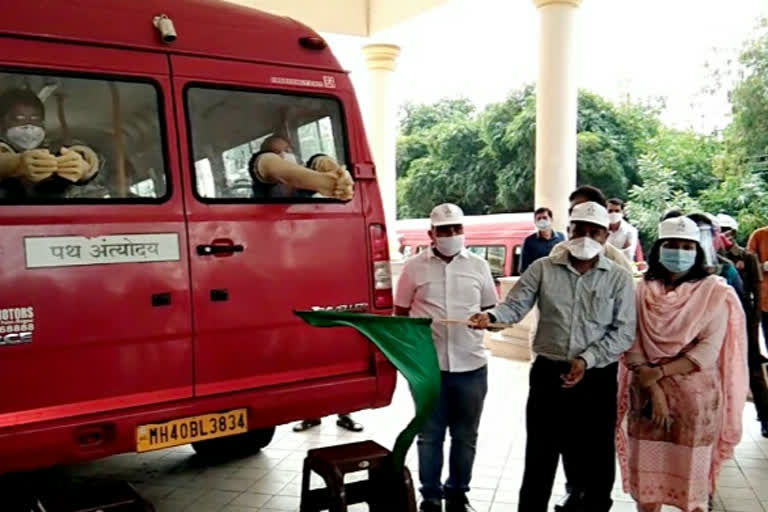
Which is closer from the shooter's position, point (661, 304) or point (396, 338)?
point (396, 338)

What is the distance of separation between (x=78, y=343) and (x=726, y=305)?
2.87m

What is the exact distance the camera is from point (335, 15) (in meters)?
9.46

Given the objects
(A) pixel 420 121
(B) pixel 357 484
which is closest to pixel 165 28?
(B) pixel 357 484

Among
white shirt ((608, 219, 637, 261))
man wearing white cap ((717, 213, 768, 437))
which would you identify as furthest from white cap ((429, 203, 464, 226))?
white shirt ((608, 219, 637, 261))

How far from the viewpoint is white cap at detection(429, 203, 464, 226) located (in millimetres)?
3604

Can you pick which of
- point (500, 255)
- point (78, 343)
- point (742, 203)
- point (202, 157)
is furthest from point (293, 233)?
point (742, 203)

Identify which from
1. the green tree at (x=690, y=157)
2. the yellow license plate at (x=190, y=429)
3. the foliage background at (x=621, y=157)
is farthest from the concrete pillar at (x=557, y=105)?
the green tree at (x=690, y=157)

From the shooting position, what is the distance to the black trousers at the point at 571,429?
3221 mm

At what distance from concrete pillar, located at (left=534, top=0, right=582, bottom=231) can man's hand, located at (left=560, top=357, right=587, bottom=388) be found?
446cm

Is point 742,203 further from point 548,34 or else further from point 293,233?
point 293,233

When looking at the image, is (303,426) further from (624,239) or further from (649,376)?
(624,239)

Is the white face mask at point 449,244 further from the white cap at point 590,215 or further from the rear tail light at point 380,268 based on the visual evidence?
the white cap at point 590,215

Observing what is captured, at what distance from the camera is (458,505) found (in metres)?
3.72

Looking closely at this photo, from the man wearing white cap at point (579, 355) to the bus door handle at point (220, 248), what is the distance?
1.23 metres
